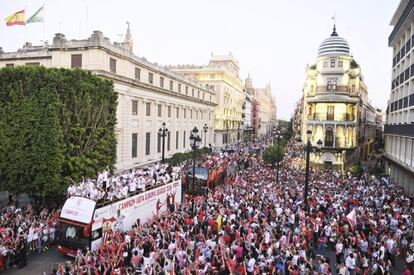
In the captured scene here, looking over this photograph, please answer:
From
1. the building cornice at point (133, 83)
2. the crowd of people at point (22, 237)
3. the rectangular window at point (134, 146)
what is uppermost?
the building cornice at point (133, 83)

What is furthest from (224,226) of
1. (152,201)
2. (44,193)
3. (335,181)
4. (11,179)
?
(335,181)

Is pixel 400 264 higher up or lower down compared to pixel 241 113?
lower down

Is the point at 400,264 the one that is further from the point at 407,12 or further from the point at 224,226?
the point at 407,12

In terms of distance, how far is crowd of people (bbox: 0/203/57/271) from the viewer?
1471cm

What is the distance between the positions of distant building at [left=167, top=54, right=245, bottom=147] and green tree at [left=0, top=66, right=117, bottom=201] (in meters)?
48.7

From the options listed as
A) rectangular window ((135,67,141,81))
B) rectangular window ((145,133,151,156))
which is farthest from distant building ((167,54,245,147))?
rectangular window ((135,67,141,81))

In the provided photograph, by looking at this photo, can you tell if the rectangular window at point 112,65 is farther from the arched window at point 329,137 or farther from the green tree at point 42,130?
the arched window at point 329,137

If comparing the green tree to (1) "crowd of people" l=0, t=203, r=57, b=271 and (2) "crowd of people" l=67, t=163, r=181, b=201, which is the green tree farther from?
(1) "crowd of people" l=0, t=203, r=57, b=271

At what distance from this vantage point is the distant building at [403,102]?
31109 mm

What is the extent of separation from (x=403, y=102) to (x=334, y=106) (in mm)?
14731

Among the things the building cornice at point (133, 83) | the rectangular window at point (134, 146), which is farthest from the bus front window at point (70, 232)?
the rectangular window at point (134, 146)

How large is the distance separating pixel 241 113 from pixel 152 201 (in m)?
81.8

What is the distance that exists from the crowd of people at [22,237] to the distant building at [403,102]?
27.6 metres

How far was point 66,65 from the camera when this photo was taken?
A: 31.0 m
